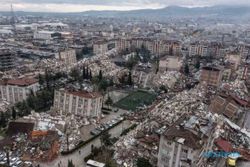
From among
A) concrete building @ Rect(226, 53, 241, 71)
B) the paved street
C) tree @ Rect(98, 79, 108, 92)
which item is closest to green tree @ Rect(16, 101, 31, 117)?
tree @ Rect(98, 79, 108, 92)

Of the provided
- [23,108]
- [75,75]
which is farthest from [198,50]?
[23,108]

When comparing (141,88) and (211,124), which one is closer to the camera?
(211,124)

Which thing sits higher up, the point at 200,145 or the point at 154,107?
the point at 200,145

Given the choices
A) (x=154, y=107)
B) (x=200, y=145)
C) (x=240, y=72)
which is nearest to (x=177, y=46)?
(x=240, y=72)

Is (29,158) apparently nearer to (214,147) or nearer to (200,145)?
(200,145)

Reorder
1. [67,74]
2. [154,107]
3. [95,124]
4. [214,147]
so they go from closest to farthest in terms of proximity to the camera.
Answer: [214,147], [95,124], [154,107], [67,74]

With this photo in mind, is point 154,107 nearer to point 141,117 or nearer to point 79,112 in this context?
point 141,117

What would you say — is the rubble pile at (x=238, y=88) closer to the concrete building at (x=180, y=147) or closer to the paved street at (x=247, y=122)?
the paved street at (x=247, y=122)

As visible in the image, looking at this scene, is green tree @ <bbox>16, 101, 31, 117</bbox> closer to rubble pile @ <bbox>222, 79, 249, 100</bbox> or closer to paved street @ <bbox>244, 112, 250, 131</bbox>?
paved street @ <bbox>244, 112, 250, 131</bbox>

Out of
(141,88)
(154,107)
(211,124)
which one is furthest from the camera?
(141,88)
